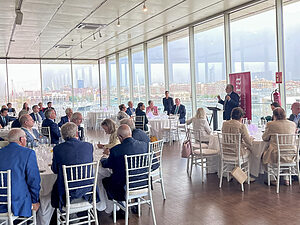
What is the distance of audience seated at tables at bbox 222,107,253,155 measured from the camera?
504 centimetres

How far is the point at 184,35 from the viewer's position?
11.1 meters

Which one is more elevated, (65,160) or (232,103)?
(232,103)

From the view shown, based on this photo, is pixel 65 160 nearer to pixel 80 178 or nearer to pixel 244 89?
pixel 80 178

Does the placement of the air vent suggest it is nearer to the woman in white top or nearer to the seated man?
the woman in white top

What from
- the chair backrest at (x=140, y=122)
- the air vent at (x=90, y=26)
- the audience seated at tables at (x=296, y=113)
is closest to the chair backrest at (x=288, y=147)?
the audience seated at tables at (x=296, y=113)

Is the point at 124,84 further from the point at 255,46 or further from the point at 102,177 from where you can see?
the point at 102,177

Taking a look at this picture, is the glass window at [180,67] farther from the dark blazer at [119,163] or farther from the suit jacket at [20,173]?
the suit jacket at [20,173]

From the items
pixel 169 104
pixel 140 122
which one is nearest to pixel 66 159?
pixel 140 122

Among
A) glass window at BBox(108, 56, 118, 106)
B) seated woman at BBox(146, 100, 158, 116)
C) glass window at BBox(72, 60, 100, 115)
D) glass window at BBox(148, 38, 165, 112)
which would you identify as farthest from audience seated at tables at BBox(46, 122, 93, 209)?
glass window at BBox(72, 60, 100, 115)

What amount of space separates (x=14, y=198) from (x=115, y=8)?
19.7 feet

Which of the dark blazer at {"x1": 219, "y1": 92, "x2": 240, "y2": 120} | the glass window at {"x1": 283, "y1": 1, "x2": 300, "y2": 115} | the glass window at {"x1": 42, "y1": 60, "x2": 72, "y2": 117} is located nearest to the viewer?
the glass window at {"x1": 283, "y1": 1, "x2": 300, "y2": 115}

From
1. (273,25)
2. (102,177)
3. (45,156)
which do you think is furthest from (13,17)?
(273,25)

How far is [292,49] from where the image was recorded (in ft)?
23.6

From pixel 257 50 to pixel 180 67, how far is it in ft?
12.2
